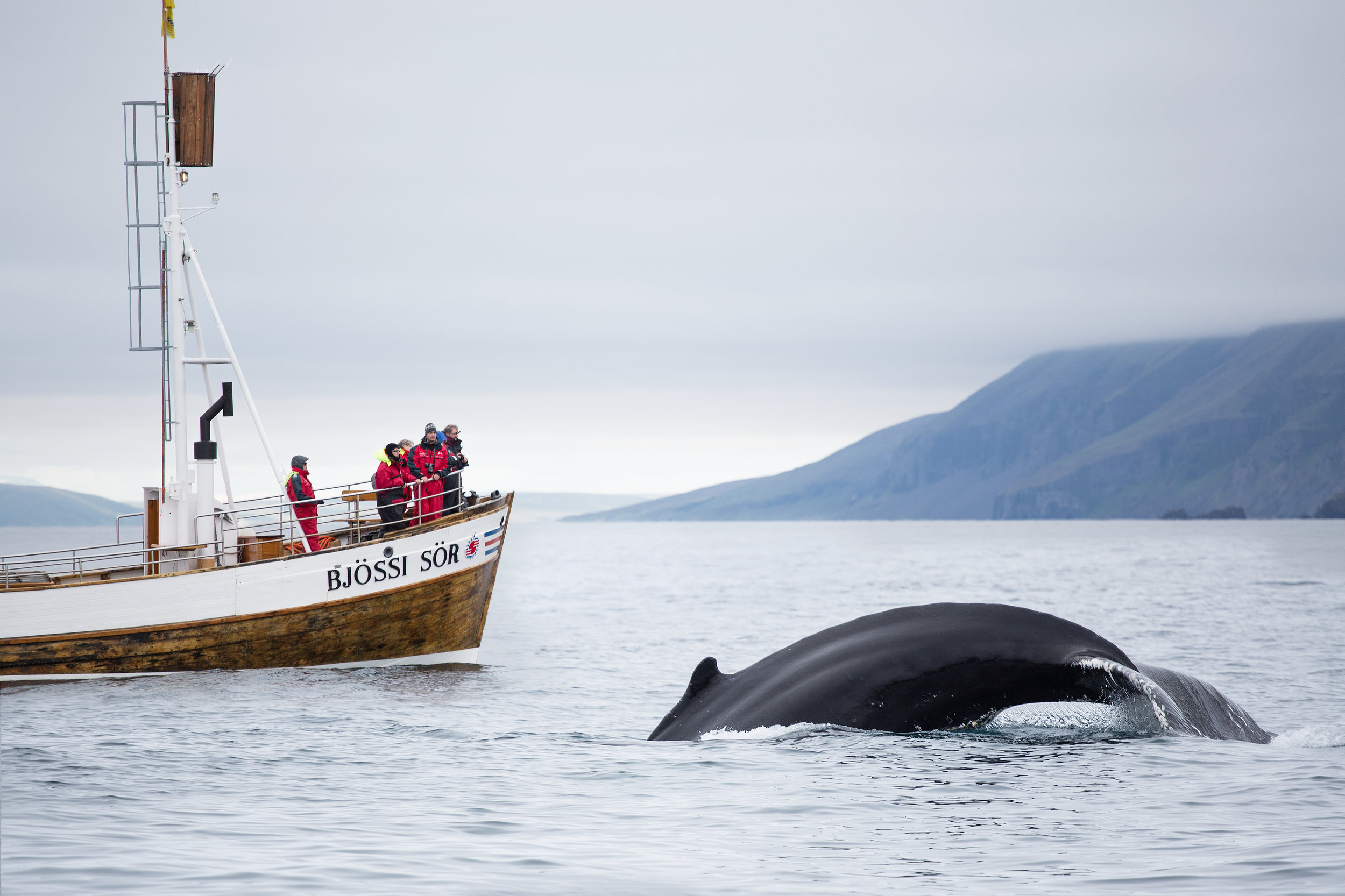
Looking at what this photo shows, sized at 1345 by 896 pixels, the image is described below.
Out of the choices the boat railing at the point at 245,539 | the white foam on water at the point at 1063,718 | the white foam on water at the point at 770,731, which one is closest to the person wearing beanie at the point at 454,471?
the boat railing at the point at 245,539

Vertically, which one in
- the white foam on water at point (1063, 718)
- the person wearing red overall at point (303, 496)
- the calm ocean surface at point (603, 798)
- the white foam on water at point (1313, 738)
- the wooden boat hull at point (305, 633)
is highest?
the person wearing red overall at point (303, 496)

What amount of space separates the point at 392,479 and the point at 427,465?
81 cm

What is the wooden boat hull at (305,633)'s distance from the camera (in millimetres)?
21469

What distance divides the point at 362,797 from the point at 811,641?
4.55 metres

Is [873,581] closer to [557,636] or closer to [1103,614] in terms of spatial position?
[1103,614]

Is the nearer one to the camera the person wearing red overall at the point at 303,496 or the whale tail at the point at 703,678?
the whale tail at the point at 703,678

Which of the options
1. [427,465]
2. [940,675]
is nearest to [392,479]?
[427,465]

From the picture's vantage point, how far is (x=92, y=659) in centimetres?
2147

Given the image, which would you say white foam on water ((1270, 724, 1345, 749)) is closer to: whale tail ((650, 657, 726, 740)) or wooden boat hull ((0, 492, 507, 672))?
whale tail ((650, 657, 726, 740))

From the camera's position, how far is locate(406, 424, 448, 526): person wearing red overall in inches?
921

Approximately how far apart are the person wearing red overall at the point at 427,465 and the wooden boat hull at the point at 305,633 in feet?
1.86

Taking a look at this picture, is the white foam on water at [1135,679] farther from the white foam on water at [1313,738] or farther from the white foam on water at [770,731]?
the white foam on water at [1313,738]

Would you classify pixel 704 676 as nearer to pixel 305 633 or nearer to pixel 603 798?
pixel 603 798

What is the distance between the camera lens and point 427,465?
23578mm
